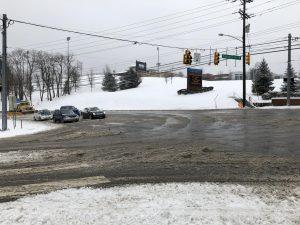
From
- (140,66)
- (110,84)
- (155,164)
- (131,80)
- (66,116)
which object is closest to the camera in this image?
(155,164)

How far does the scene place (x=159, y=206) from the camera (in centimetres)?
798

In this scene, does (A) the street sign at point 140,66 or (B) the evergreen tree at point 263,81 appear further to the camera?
(A) the street sign at point 140,66

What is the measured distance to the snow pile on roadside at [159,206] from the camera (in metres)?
7.22

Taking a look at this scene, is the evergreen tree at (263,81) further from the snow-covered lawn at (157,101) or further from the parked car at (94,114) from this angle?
the parked car at (94,114)

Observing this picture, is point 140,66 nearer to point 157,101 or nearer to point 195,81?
point 157,101

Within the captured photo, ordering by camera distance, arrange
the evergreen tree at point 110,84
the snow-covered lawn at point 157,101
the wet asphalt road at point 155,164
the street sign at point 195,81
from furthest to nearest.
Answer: the evergreen tree at point 110,84 → the street sign at point 195,81 → the snow-covered lawn at point 157,101 → the wet asphalt road at point 155,164

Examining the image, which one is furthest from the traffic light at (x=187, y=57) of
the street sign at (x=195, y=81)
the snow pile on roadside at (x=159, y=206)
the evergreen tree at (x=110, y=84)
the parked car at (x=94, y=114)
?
the evergreen tree at (x=110, y=84)

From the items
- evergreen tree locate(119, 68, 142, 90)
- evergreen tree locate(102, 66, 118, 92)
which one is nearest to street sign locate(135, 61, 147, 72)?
evergreen tree locate(119, 68, 142, 90)

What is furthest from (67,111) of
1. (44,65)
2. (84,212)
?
(44,65)

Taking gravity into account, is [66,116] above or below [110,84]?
below

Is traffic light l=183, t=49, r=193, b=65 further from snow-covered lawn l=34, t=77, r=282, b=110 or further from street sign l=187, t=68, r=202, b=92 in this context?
street sign l=187, t=68, r=202, b=92

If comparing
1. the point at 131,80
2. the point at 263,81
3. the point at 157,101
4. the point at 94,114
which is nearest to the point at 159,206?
the point at 94,114

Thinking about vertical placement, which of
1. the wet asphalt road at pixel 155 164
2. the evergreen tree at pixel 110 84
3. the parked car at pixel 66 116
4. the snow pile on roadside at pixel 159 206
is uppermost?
the evergreen tree at pixel 110 84

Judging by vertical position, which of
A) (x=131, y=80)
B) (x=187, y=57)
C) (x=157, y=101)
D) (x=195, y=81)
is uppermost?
(x=187, y=57)
